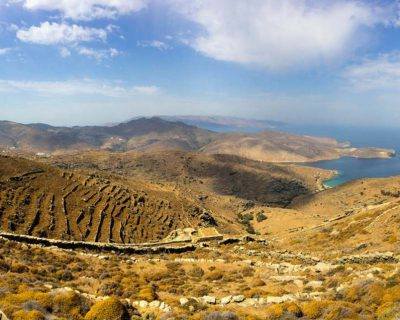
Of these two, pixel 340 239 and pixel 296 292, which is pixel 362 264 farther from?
pixel 340 239

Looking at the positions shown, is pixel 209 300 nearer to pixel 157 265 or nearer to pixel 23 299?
pixel 23 299

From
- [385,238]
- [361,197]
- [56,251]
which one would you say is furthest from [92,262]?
[361,197]

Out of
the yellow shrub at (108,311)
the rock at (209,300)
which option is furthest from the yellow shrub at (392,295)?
the yellow shrub at (108,311)

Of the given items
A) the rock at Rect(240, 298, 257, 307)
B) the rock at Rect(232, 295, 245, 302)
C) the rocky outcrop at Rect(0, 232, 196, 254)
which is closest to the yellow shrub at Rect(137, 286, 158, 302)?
the rock at Rect(232, 295, 245, 302)

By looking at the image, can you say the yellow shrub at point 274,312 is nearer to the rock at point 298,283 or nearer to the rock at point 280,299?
the rock at point 280,299

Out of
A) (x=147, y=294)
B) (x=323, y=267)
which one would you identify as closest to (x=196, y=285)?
(x=147, y=294)

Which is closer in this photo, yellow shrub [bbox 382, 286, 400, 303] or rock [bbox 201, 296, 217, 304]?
yellow shrub [bbox 382, 286, 400, 303]

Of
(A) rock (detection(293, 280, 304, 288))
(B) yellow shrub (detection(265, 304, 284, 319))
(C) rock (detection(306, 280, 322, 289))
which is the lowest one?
(A) rock (detection(293, 280, 304, 288))

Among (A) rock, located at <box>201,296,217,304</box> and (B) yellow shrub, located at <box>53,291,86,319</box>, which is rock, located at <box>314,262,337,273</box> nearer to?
A: (A) rock, located at <box>201,296,217,304</box>
